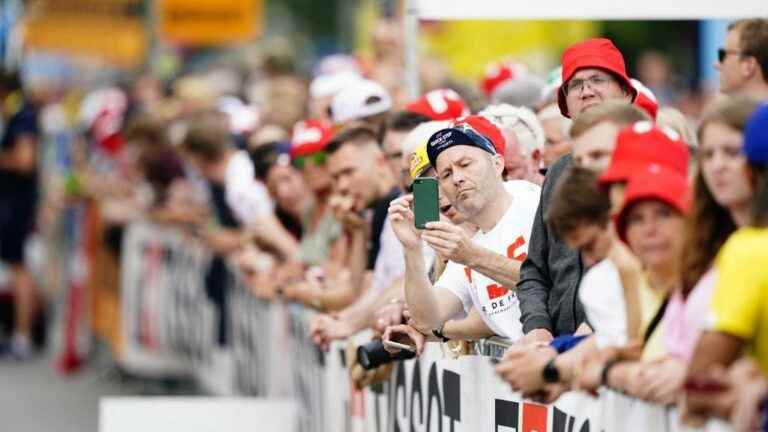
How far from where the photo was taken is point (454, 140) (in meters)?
7.56

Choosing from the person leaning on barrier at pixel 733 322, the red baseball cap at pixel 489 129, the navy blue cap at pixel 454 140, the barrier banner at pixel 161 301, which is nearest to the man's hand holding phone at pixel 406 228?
the navy blue cap at pixel 454 140

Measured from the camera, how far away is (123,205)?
60.5ft

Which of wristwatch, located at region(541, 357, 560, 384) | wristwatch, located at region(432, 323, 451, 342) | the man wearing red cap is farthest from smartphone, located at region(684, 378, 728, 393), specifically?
wristwatch, located at region(432, 323, 451, 342)

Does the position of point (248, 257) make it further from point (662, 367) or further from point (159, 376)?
point (662, 367)

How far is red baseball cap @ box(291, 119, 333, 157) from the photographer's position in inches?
431

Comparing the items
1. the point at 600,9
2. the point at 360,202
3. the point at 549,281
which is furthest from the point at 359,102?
the point at 549,281

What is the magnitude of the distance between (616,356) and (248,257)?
737 centimetres

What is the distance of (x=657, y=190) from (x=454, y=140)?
7.64ft

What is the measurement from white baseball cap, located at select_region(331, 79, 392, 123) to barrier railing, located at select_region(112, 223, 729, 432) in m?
1.10

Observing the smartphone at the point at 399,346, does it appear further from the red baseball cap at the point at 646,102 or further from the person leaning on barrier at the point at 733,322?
the person leaning on barrier at the point at 733,322

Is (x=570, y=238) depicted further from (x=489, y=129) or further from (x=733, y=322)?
(x=489, y=129)

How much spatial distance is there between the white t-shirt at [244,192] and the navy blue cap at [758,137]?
8515 millimetres

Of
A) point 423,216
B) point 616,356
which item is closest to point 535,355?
point 616,356

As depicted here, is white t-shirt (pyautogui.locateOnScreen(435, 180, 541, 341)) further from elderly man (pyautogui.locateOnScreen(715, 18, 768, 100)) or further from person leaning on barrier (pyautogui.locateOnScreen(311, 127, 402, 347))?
person leaning on barrier (pyautogui.locateOnScreen(311, 127, 402, 347))
